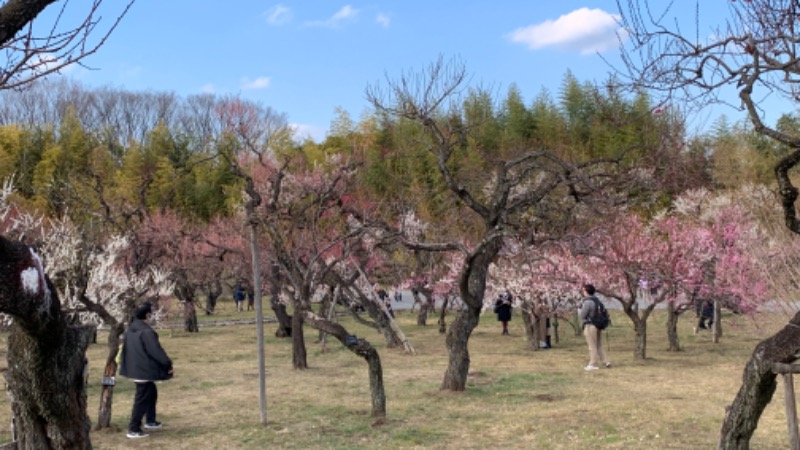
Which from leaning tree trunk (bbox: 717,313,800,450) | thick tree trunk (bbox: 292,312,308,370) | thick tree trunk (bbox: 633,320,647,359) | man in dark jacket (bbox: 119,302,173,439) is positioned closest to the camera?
leaning tree trunk (bbox: 717,313,800,450)

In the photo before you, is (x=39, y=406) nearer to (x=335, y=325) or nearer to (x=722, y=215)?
(x=335, y=325)

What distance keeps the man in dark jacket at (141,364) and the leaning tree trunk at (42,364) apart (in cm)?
396

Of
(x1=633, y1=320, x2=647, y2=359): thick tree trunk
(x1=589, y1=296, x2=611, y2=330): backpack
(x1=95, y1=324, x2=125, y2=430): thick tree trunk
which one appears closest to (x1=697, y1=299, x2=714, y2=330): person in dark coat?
(x1=633, y1=320, x2=647, y2=359): thick tree trunk

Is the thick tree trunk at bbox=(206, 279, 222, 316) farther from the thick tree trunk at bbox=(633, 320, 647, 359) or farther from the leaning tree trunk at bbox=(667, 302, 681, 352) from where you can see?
the thick tree trunk at bbox=(633, 320, 647, 359)

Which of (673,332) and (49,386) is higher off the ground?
(49,386)

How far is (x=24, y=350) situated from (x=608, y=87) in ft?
13.9

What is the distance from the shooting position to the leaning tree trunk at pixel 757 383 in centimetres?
498

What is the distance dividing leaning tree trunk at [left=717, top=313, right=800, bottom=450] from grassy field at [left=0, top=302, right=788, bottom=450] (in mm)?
1607

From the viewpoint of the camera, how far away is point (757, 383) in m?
5.19

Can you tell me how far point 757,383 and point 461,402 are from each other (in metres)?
4.85

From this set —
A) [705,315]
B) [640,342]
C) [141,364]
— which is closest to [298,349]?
[141,364]

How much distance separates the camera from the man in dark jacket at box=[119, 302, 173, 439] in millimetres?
7820

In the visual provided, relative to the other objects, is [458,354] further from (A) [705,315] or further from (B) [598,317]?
(A) [705,315]

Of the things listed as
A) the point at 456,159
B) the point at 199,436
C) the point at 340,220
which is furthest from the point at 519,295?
the point at 456,159
